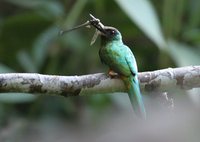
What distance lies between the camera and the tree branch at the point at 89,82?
1853 millimetres

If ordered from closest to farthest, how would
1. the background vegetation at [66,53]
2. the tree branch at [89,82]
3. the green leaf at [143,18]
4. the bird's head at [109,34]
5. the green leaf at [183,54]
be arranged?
the tree branch at [89,82], the bird's head at [109,34], the green leaf at [143,18], the green leaf at [183,54], the background vegetation at [66,53]

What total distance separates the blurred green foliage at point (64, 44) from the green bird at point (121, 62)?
122cm

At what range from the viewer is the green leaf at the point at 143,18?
2.74 m

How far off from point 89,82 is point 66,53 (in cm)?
172

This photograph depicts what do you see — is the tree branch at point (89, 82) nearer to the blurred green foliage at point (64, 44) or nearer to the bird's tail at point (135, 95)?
the bird's tail at point (135, 95)

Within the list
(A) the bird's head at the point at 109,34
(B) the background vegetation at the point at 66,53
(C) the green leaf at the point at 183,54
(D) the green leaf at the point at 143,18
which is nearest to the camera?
(A) the bird's head at the point at 109,34

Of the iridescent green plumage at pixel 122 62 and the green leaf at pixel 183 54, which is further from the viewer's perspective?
the green leaf at pixel 183 54

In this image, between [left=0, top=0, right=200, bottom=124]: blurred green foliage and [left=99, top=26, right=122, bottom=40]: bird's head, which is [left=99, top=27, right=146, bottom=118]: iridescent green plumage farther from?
[left=0, top=0, right=200, bottom=124]: blurred green foliage

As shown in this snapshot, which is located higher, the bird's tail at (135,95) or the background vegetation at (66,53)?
the background vegetation at (66,53)

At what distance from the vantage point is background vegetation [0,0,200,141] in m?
3.29

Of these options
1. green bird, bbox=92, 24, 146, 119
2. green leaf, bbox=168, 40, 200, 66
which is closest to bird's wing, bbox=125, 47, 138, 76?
green bird, bbox=92, 24, 146, 119

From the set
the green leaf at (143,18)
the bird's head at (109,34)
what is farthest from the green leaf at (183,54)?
the bird's head at (109,34)

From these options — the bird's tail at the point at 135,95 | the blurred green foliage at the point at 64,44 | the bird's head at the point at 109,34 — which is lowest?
the bird's tail at the point at 135,95

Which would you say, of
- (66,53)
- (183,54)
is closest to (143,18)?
(183,54)
